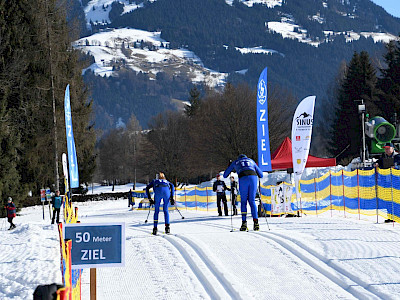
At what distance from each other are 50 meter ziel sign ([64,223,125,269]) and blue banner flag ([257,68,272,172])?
35.6ft

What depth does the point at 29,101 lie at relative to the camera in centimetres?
3888

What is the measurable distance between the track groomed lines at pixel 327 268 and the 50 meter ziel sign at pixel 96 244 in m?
2.82

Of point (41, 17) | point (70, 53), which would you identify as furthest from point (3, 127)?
point (70, 53)

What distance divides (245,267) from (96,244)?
3.12 metres

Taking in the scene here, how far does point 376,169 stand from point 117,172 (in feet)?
344

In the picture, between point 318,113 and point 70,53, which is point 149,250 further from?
point 318,113

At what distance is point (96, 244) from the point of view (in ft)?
20.5

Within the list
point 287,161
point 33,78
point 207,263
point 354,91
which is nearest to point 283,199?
point 207,263

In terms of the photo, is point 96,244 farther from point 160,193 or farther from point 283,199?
point 283,199

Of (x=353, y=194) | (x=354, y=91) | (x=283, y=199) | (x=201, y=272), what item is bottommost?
(x=201, y=272)

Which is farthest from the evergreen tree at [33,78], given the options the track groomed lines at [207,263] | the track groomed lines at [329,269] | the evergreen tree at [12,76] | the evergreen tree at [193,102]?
the evergreen tree at [193,102]

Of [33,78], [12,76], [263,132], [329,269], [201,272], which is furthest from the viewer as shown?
[33,78]

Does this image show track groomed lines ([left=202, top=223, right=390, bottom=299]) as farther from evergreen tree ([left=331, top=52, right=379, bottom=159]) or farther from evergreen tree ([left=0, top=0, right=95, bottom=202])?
evergreen tree ([left=331, top=52, right=379, bottom=159])

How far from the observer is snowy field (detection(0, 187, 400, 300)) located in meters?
7.30
